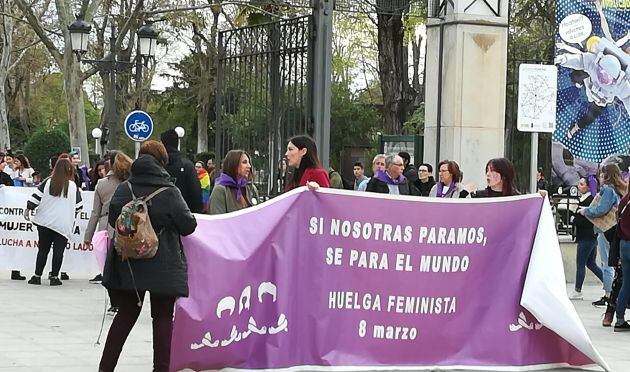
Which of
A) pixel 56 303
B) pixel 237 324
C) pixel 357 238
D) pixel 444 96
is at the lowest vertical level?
pixel 56 303

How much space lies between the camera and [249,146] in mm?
16078

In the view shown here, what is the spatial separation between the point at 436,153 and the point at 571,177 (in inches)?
393

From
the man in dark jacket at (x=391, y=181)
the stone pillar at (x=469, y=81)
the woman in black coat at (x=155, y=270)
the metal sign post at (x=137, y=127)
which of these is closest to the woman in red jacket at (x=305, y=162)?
the woman in black coat at (x=155, y=270)

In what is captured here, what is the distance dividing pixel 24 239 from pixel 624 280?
321 inches

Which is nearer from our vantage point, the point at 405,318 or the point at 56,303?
the point at 405,318

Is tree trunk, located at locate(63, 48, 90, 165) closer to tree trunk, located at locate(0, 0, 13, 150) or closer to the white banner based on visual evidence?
tree trunk, located at locate(0, 0, 13, 150)

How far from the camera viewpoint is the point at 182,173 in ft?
37.6

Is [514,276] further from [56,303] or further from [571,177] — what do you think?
[571,177]

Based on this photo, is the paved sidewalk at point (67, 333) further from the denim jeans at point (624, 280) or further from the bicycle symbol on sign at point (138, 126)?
the bicycle symbol on sign at point (138, 126)

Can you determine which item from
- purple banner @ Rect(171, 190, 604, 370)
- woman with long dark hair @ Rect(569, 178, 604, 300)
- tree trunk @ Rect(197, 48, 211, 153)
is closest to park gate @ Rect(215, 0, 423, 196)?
woman with long dark hair @ Rect(569, 178, 604, 300)

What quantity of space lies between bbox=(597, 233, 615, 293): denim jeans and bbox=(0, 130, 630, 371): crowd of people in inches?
0.5

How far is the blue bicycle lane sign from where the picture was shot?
21.9 metres

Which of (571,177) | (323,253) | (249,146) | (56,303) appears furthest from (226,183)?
(571,177)

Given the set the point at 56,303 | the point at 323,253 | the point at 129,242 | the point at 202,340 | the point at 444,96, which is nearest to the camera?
the point at 129,242
